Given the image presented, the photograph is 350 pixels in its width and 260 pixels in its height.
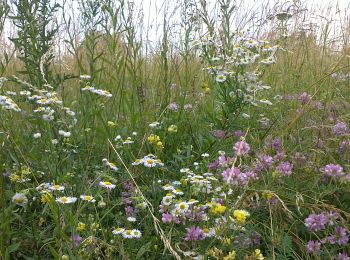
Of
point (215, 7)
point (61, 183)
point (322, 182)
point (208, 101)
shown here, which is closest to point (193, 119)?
point (208, 101)

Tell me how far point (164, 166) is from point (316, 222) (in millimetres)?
763

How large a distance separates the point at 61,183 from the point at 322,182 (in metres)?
0.98

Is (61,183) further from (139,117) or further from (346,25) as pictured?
(346,25)

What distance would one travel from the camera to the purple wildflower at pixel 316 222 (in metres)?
1.43

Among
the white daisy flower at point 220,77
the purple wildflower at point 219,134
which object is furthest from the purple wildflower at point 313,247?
the white daisy flower at point 220,77

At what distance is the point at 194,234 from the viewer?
1.32 metres

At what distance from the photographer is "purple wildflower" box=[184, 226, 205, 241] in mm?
1314

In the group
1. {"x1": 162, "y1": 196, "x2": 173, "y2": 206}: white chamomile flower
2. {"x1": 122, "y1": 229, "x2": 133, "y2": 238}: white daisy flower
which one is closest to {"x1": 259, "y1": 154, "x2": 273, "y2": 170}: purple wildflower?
{"x1": 162, "y1": 196, "x2": 173, "y2": 206}: white chamomile flower

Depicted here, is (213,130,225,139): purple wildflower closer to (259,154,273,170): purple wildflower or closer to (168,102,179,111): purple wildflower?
A: (168,102,179,111): purple wildflower

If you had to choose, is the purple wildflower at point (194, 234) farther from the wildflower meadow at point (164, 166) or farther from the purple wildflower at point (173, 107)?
the purple wildflower at point (173, 107)

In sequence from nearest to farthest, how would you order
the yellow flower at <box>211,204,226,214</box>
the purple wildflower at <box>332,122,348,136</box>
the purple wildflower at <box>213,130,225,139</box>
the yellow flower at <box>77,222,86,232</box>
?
the yellow flower at <box>211,204,226,214</box>
the yellow flower at <box>77,222,86,232</box>
the purple wildflower at <box>332,122,348,136</box>
the purple wildflower at <box>213,130,225,139</box>

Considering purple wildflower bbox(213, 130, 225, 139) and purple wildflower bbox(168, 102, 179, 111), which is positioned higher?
purple wildflower bbox(168, 102, 179, 111)

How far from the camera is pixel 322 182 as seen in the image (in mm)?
1745

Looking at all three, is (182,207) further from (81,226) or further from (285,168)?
(285,168)
